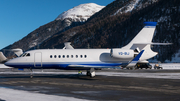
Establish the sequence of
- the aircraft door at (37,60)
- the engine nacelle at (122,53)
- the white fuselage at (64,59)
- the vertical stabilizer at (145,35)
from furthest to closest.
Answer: the vertical stabilizer at (145,35) < the engine nacelle at (122,53) < the aircraft door at (37,60) < the white fuselage at (64,59)

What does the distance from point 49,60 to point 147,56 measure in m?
12.4

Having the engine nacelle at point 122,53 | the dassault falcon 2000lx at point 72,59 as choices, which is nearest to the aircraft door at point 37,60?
the dassault falcon 2000lx at point 72,59

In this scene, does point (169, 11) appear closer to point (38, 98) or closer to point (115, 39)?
point (115, 39)

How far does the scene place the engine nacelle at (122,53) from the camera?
26.2 m

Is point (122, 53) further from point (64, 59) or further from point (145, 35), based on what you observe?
point (64, 59)

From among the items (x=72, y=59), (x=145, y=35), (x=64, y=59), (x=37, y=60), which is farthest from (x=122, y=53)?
(x=37, y=60)

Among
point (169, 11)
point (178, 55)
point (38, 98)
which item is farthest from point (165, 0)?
point (38, 98)

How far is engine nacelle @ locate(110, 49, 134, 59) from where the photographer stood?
2622 cm

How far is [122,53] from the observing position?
2645 cm

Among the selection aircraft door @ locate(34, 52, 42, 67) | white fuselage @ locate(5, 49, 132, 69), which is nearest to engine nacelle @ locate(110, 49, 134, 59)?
white fuselage @ locate(5, 49, 132, 69)

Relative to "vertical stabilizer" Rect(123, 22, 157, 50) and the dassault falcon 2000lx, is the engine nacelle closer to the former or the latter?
the dassault falcon 2000lx

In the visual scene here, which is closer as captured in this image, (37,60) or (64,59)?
(37,60)

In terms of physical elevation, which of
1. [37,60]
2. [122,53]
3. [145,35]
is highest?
[145,35]

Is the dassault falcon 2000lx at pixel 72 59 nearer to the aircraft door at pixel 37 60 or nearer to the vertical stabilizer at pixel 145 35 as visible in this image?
the aircraft door at pixel 37 60
